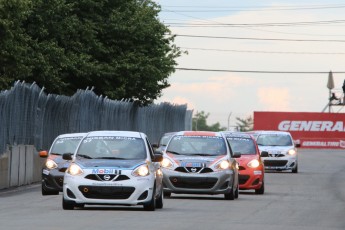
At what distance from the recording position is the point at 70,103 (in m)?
44.1

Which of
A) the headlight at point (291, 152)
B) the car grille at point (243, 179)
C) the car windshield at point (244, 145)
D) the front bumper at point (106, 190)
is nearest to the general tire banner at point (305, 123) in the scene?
the headlight at point (291, 152)

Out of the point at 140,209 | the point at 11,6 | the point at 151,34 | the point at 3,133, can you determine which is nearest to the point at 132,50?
the point at 151,34

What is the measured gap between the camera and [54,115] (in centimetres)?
4144

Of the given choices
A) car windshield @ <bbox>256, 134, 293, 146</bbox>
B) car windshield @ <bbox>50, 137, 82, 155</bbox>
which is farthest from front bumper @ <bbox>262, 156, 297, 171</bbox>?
car windshield @ <bbox>50, 137, 82, 155</bbox>

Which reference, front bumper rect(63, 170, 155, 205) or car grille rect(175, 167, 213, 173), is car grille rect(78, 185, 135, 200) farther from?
car grille rect(175, 167, 213, 173)

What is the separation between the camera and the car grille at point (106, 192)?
22.3m

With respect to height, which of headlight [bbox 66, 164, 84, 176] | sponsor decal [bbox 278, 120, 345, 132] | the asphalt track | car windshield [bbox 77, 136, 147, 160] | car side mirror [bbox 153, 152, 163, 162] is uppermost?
sponsor decal [bbox 278, 120, 345, 132]

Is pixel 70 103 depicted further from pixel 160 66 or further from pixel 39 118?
pixel 160 66

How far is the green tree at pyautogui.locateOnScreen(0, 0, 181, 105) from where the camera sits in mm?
56594

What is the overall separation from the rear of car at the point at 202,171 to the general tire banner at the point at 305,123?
77.7 m

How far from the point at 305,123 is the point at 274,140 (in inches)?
2317

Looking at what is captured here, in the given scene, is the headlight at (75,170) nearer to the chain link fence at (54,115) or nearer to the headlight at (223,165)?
the headlight at (223,165)

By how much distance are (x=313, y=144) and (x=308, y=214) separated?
82445 mm

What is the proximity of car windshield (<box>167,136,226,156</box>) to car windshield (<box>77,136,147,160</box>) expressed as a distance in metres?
4.73
